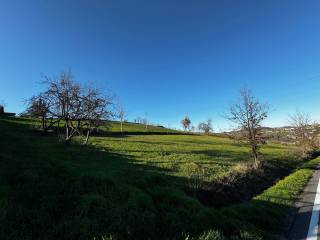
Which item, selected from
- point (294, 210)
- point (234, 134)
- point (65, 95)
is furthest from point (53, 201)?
point (234, 134)

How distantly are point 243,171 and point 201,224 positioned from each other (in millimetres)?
11906

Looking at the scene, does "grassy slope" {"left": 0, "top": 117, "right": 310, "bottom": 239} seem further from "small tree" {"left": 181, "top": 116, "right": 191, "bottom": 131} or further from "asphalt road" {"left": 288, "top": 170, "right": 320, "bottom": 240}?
"small tree" {"left": 181, "top": 116, "right": 191, "bottom": 131}

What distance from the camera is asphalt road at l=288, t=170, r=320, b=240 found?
832 cm

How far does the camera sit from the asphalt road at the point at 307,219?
27.3ft

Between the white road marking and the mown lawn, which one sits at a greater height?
the mown lawn

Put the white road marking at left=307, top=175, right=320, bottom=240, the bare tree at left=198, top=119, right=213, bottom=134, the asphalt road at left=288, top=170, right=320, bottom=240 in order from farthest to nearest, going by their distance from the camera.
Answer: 1. the bare tree at left=198, top=119, right=213, bottom=134
2. the asphalt road at left=288, top=170, right=320, bottom=240
3. the white road marking at left=307, top=175, right=320, bottom=240

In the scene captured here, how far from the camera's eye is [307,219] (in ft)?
32.1

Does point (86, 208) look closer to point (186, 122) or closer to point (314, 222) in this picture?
point (314, 222)

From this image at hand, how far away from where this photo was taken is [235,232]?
8258 mm

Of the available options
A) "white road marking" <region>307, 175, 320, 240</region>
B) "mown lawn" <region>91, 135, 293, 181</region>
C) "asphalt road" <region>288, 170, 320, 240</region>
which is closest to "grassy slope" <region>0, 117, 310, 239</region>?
"asphalt road" <region>288, 170, 320, 240</region>

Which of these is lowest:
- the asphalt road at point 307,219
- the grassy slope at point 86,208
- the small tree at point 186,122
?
the asphalt road at point 307,219

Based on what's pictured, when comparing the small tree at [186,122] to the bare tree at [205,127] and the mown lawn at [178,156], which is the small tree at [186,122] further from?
the mown lawn at [178,156]

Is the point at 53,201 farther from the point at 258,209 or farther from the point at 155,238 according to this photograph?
the point at 258,209

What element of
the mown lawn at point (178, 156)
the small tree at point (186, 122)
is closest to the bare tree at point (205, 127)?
the small tree at point (186, 122)
